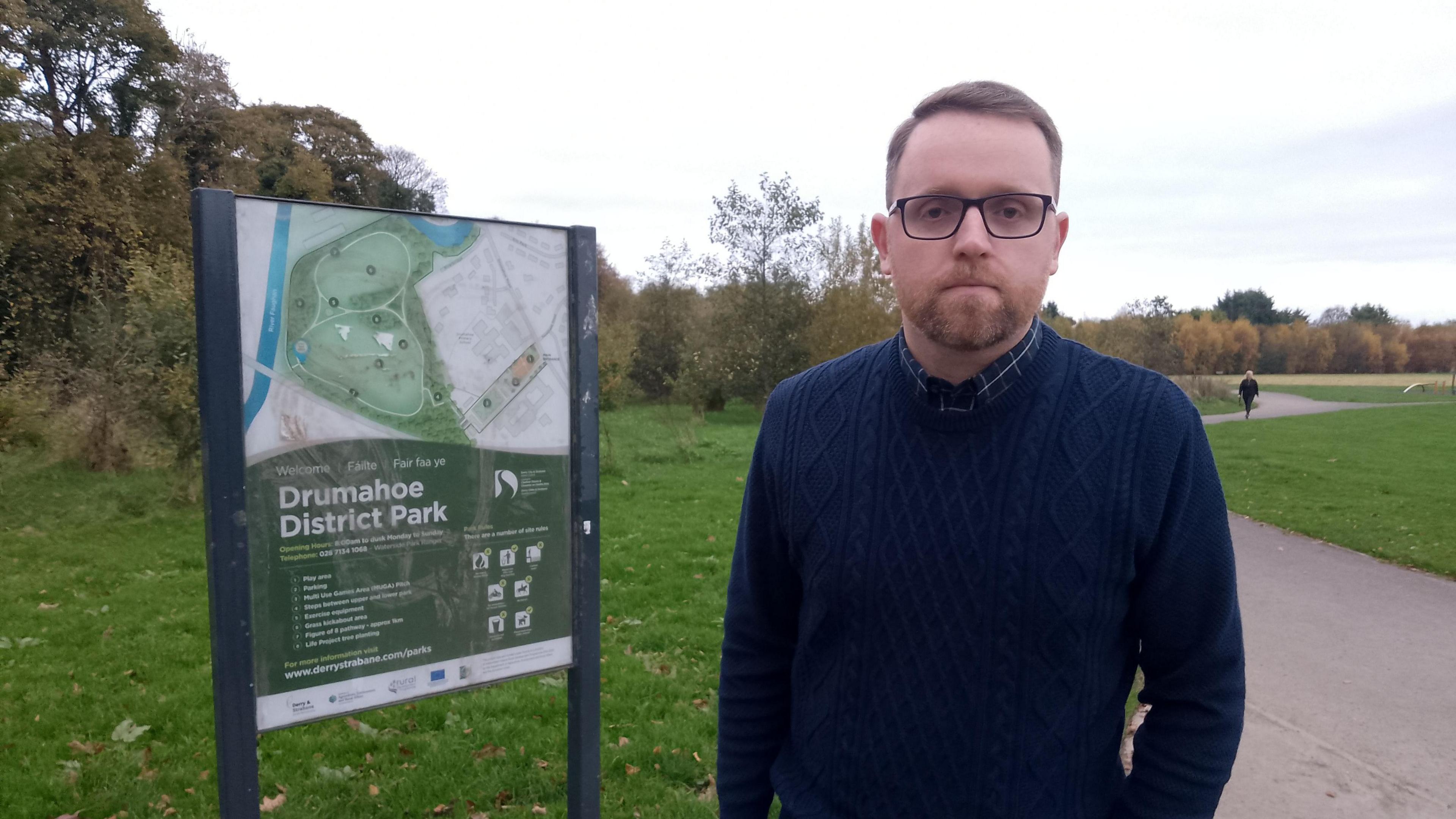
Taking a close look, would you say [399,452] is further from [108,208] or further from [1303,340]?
[1303,340]

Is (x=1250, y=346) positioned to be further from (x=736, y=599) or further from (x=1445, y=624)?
(x=736, y=599)

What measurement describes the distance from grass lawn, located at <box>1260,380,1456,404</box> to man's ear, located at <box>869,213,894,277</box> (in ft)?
170

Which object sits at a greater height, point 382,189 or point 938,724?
point 382,189

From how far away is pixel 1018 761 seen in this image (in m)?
1.63

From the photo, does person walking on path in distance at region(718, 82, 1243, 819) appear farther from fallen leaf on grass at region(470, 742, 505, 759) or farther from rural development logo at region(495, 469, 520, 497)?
fallen leaf on grass at region(470, 742, 505, 759)

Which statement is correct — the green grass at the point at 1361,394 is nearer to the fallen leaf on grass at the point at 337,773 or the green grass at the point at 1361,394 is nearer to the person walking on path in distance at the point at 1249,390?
the person walking on path in distance at the point at 1249,390

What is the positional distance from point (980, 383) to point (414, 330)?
6.63ft

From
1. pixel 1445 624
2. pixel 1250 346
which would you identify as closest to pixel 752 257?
pixel 1445 624

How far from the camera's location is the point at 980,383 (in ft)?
5.60

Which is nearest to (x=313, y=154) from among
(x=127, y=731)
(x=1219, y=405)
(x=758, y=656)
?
(x=127, y=731)

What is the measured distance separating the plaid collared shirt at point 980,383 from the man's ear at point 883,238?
233 mm

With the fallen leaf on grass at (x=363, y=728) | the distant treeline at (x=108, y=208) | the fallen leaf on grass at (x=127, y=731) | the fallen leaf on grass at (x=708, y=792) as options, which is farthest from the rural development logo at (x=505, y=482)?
the distant treeline at (x=108, y=208)

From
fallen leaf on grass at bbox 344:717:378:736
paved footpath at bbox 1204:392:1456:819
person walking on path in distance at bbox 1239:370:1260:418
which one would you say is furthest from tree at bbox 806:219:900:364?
fallen leaf on grass at bbox 344:717:378:736

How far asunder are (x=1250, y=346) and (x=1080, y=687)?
70932mm
